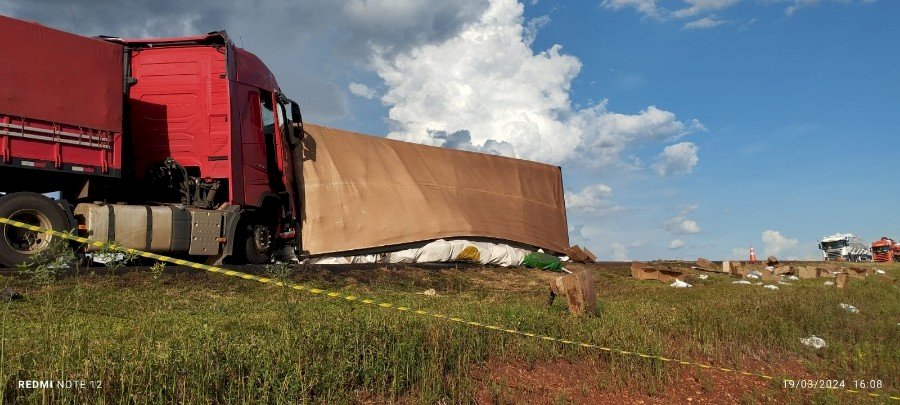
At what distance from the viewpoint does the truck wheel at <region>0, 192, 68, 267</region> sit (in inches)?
319

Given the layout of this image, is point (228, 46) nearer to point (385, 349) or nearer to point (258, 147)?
point (258, 147)

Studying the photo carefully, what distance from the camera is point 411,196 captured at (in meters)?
15.0

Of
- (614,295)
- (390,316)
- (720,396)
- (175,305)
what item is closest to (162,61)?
(175,305)

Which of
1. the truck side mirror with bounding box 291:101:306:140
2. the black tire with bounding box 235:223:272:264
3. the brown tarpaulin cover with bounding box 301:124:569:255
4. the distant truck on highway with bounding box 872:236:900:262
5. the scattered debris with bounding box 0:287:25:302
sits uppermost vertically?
the truck side mirror with bounding box 291:101:306:140

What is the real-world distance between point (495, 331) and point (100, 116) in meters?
6.96

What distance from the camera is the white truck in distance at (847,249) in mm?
41719

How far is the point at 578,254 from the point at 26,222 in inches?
571

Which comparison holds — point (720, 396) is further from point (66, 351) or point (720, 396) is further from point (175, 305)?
point (175, 305)

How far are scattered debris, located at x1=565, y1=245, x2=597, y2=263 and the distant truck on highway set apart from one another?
32.0m

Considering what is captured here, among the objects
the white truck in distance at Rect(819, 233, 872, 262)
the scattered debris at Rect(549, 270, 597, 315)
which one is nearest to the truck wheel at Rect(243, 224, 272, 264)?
the scattered debris at Rect(549, 270, 597, 315)

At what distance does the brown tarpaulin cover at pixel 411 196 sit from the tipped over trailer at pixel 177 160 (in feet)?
0.15

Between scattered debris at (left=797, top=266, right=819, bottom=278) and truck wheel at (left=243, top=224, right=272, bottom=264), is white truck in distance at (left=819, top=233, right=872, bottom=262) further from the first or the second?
truck wheel at (left=243, top=224, right=272, bottom=264)

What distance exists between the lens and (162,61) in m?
10.3

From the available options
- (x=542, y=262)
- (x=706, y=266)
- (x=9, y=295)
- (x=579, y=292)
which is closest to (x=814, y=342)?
(x=579, y=292)
